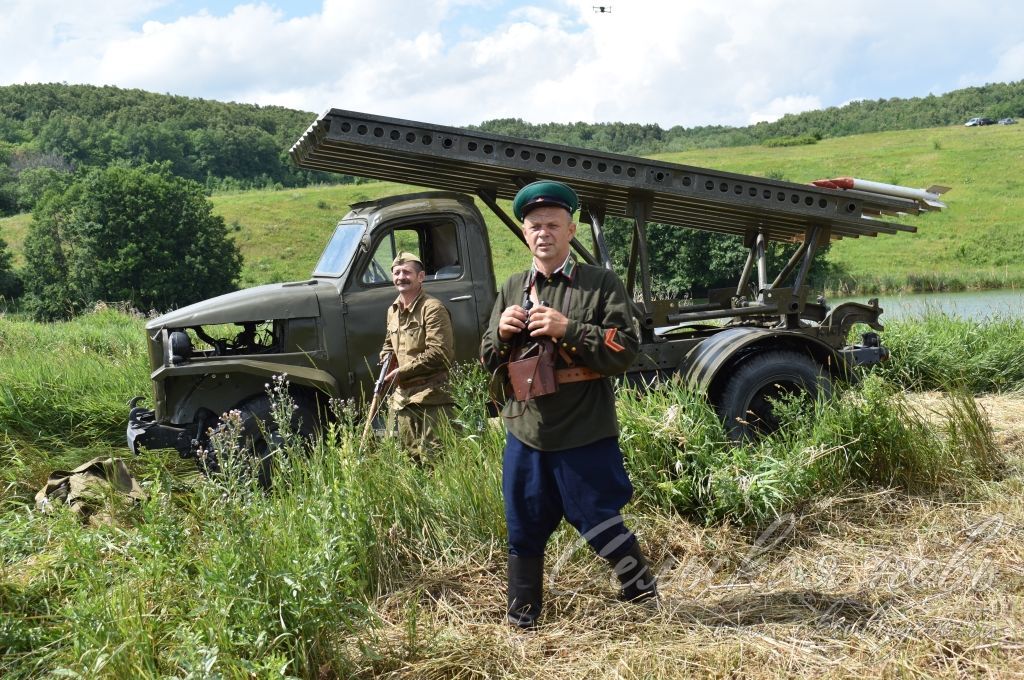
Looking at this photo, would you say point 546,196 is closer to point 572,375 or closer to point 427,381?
point 572,375

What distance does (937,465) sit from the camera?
4922 millimetres

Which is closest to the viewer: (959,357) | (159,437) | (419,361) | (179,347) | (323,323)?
(419,361)

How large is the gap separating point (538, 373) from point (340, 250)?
11.9 feet

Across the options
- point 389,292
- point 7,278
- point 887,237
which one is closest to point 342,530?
point 389,292

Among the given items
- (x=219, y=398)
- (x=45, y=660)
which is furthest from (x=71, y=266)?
(x=45, y=660)

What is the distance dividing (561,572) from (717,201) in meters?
3.32

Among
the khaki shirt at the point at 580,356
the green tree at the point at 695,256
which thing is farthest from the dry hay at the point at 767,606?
the green tree at the point at 695,256

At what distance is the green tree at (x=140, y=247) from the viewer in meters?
42.7

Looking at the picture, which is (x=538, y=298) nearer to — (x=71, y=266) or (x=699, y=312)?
(x=699, y=312)

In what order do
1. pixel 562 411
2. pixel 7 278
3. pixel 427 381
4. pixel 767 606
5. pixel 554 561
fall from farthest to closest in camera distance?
1. pixel 7 278
2. pixel 427 381
3. pixel 554 561
4. pixel 767 606
5. pixel 562 411

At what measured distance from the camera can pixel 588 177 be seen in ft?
19.6

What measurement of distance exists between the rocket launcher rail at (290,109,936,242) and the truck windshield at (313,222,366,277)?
43 centimetres

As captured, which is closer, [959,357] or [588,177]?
[588,177]

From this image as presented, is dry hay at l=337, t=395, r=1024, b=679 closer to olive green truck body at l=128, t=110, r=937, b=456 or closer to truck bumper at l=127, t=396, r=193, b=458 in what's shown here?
olive green truck body at l=128, t=110, r=937, b=456
